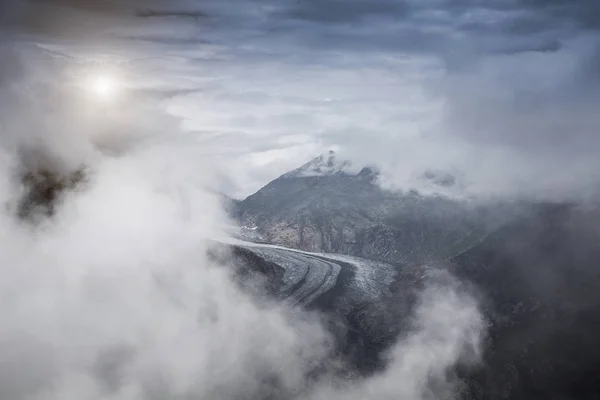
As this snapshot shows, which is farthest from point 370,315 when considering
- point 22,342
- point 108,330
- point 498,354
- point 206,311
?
point 22,342

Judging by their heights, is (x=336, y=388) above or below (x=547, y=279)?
below

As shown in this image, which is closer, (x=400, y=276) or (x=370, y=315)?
(x=370, y=315)

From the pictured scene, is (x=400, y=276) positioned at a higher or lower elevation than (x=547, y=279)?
lower

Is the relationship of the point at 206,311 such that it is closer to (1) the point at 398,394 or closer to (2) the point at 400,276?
(1) the point at 398,394

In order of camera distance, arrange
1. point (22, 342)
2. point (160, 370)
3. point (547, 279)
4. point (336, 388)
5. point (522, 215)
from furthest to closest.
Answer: point (522, 215) < point (547, 279) < point (336, 388) < point (160, 370) < point (22, 342)

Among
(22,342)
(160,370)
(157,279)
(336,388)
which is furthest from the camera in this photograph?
(157,279)

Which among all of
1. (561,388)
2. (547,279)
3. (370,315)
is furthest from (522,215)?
(561,388)

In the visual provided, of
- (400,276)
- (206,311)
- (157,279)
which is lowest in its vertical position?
(400,276)

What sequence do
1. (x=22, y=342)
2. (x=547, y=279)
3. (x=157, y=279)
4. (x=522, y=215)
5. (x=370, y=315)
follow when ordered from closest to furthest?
(x=22, y=342) < (x=157, y=279) < (x=547, y=279) < (x=370, y=315) < (x=522, y=215)

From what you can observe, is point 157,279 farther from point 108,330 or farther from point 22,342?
point 22,342
